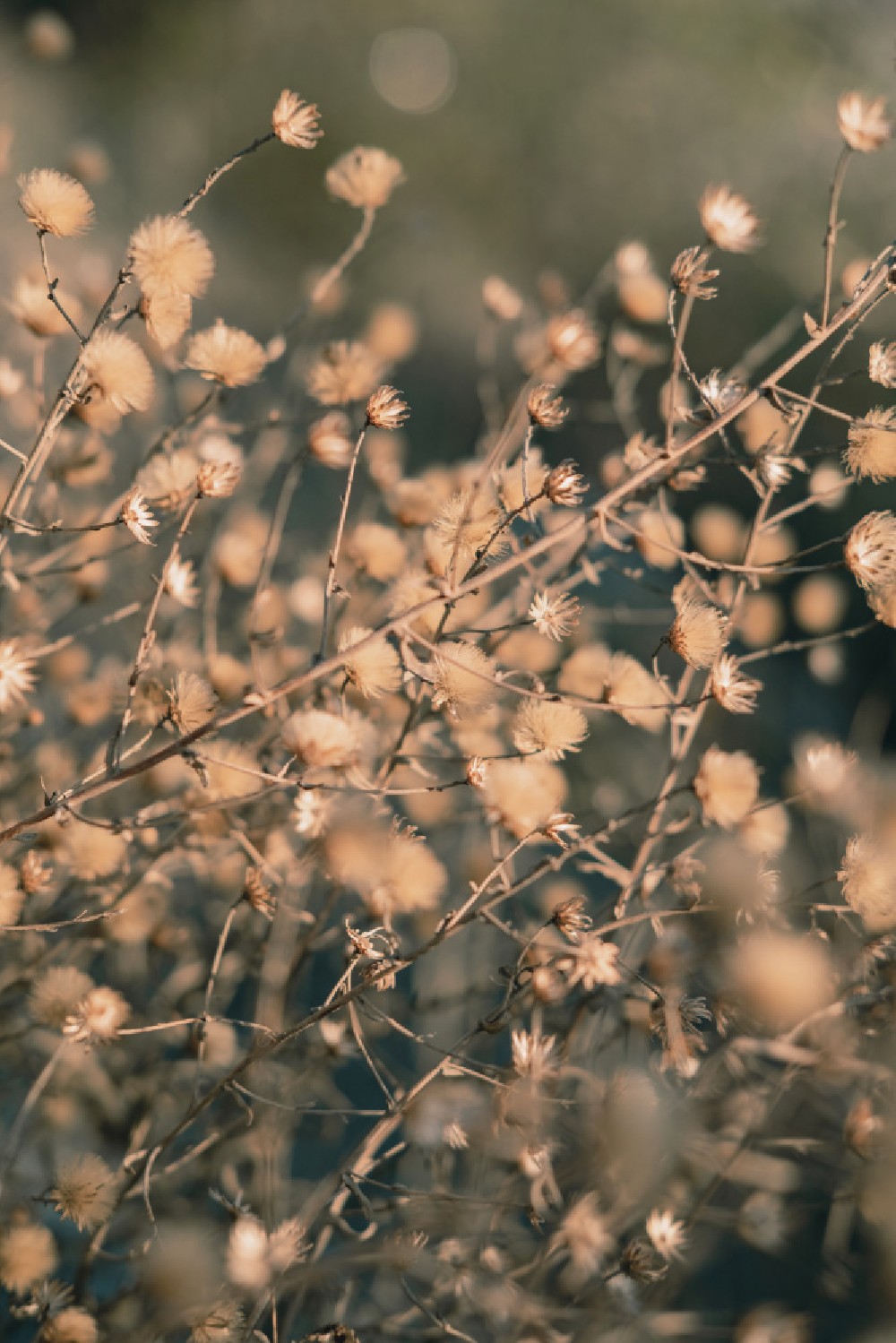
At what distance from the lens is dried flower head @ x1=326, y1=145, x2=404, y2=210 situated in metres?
0.47

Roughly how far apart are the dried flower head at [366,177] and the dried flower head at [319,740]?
28 centimetres

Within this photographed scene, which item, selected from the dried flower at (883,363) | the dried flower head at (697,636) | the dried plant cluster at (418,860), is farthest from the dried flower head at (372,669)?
the dried flower at (883,363)

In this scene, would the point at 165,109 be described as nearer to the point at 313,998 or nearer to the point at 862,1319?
the point at 313,998

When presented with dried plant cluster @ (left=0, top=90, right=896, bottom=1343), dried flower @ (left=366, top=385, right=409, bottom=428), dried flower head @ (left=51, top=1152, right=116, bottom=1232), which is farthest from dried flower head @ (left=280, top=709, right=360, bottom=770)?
dried flower head @ (left=51, top=1152, right=116, bottom=1232)

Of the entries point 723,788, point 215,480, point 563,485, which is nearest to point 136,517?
point 215,480

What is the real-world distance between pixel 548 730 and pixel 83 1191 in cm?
25

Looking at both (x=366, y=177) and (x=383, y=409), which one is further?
(x=366, y=177)

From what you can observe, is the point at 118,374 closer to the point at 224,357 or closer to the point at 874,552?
the point at 224,357

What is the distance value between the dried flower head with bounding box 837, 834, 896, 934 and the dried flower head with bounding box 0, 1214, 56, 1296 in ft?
1.17

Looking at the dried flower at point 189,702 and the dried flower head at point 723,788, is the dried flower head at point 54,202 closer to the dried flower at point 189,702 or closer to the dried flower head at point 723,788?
the dried flower at point 189,702

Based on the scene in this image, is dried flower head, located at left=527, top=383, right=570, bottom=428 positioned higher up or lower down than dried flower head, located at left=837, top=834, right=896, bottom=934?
higher up

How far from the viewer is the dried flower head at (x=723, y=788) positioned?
0.41 metres

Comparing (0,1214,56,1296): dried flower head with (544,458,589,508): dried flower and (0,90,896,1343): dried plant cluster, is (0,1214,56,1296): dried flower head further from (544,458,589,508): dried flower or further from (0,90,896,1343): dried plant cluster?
(544,458,589,508): dried flower

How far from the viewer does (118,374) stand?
39cm
